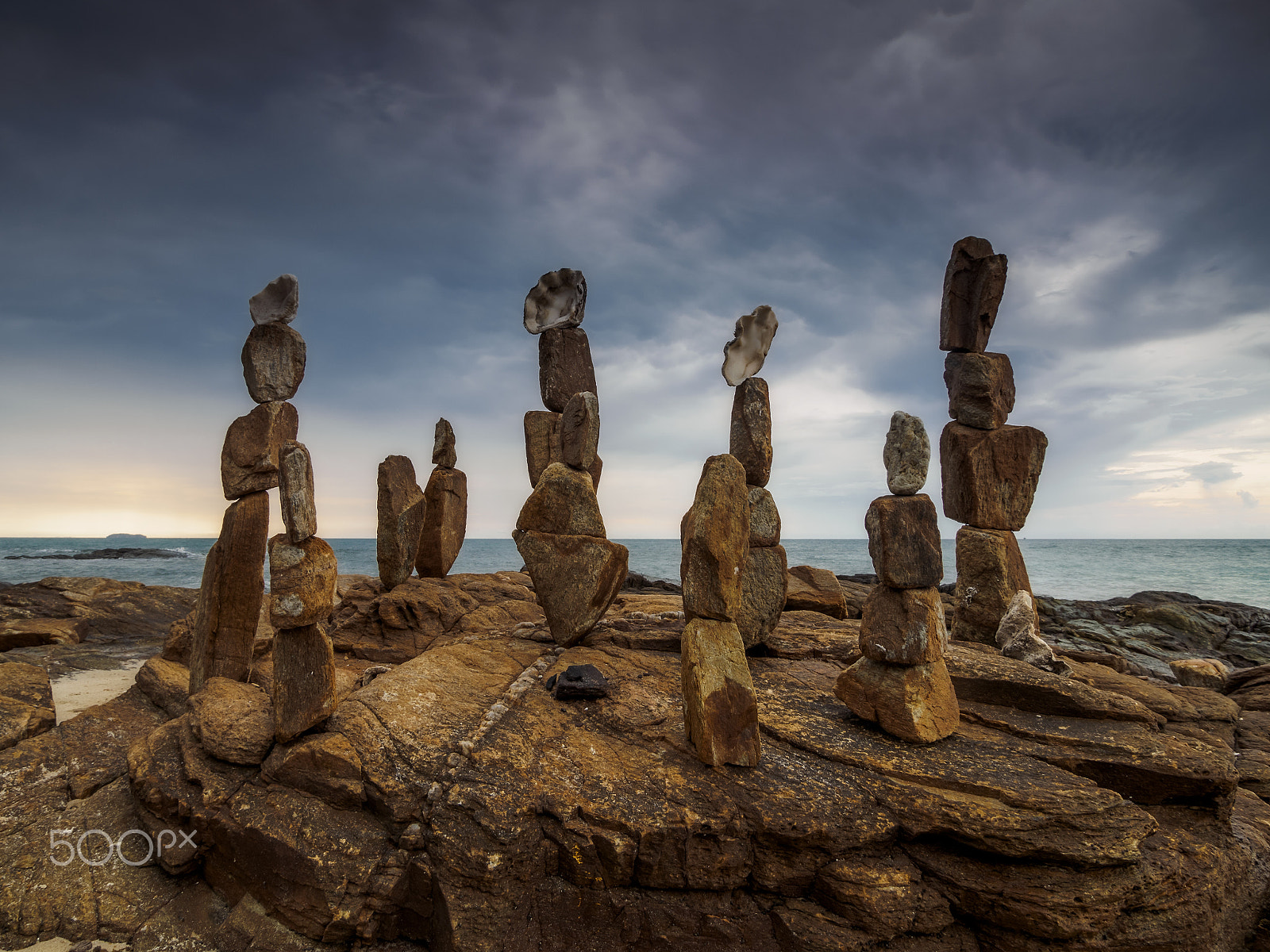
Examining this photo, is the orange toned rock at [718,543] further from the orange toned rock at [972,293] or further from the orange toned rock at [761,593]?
the orange toned rock at [972,293]

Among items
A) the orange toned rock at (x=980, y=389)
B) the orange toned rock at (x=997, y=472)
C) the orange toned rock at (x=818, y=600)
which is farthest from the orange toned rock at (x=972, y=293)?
the orange toned rock at (x=818, y=600)

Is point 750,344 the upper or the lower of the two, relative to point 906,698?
upper

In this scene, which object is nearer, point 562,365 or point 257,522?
point 257,522

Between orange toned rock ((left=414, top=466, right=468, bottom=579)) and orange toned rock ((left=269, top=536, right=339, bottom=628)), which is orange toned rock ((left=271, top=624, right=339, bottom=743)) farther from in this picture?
orange toned rock ((left=414, top=466, right=468, bottom=579))

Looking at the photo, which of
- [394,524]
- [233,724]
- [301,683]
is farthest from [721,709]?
[394,524]

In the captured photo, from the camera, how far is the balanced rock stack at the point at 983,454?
797cm

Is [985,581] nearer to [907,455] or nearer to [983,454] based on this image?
[983,454]

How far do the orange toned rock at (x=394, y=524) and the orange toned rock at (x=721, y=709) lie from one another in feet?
23.6

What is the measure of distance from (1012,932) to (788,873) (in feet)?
4.05

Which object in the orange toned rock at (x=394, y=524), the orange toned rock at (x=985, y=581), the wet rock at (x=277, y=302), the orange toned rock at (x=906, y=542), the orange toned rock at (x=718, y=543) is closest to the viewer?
the orange toned rock at (x=718, y=543)

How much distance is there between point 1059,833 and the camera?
149 inches

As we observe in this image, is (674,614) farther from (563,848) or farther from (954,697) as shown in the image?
(563,848)

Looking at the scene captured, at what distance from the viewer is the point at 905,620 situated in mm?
4898

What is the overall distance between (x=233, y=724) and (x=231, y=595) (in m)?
2.15
